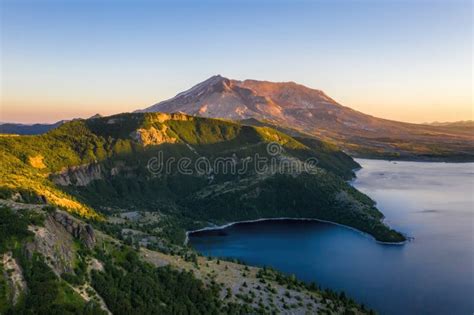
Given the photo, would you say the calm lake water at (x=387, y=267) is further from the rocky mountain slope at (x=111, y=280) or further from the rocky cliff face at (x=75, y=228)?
the rocky cliff face at (x=75, y=228)

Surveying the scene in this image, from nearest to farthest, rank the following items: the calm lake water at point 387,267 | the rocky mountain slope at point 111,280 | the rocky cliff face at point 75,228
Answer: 1. the rocky mountain slope at point 111,280
2. the rocky cliff face at point 75,228
3. the calm lake water at point 387,267

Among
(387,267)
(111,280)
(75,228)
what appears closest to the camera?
(111,280)

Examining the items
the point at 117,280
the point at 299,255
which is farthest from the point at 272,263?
the point at 117,280

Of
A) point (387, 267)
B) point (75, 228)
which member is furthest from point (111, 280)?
point (387, 267)

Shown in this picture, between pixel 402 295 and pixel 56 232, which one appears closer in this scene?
pixel 56 232

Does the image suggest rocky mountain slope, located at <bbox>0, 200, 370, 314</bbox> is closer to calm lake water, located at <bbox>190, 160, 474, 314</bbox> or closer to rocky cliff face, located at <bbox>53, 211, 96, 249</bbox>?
rocky cliff face, located at <bbox>53, 211, 96, 249</bbox>

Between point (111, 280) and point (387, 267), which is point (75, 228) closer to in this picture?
point (111, 280)

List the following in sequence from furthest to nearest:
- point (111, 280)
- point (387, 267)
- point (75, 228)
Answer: point (387, 267)
point (75, 228)
point (111, 280)

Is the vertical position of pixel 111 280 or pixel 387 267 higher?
pixel 111 280

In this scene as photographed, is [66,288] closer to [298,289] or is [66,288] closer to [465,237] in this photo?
[298,289]

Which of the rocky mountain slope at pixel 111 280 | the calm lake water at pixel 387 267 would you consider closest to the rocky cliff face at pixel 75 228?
the rocky mountain slope at pixel 111 280

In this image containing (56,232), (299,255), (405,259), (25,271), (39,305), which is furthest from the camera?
(299,255)
